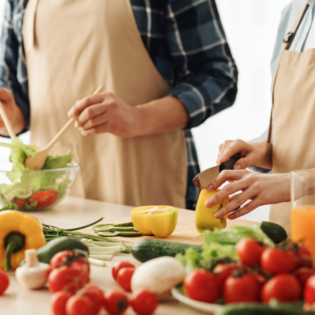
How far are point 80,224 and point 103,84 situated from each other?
2.35ft

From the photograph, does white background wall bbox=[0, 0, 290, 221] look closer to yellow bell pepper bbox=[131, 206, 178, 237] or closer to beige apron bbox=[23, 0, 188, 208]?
beige apron bbox=[23, 0, 188, 208]

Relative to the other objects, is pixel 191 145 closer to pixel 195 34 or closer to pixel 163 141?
pixel 163 141

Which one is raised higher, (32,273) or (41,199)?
(32,273)

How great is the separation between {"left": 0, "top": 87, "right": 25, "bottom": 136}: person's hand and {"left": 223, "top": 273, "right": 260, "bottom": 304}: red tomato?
5.17 feet

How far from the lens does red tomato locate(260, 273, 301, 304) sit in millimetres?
587

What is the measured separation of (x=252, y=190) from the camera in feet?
3.64

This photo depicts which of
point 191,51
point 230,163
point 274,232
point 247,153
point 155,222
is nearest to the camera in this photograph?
point 274,232

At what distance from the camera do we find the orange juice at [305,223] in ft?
2.91

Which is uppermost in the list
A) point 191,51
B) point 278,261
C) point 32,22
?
point 32,22

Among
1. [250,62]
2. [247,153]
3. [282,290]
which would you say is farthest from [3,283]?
[250,62]

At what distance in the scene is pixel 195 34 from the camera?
71.7 inches

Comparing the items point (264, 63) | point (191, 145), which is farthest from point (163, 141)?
point (264, 63)

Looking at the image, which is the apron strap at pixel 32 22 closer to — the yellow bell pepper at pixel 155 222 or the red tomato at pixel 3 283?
the yellow bell pepper at pixel 155 222

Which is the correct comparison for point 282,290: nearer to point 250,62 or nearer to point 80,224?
point 80,224
